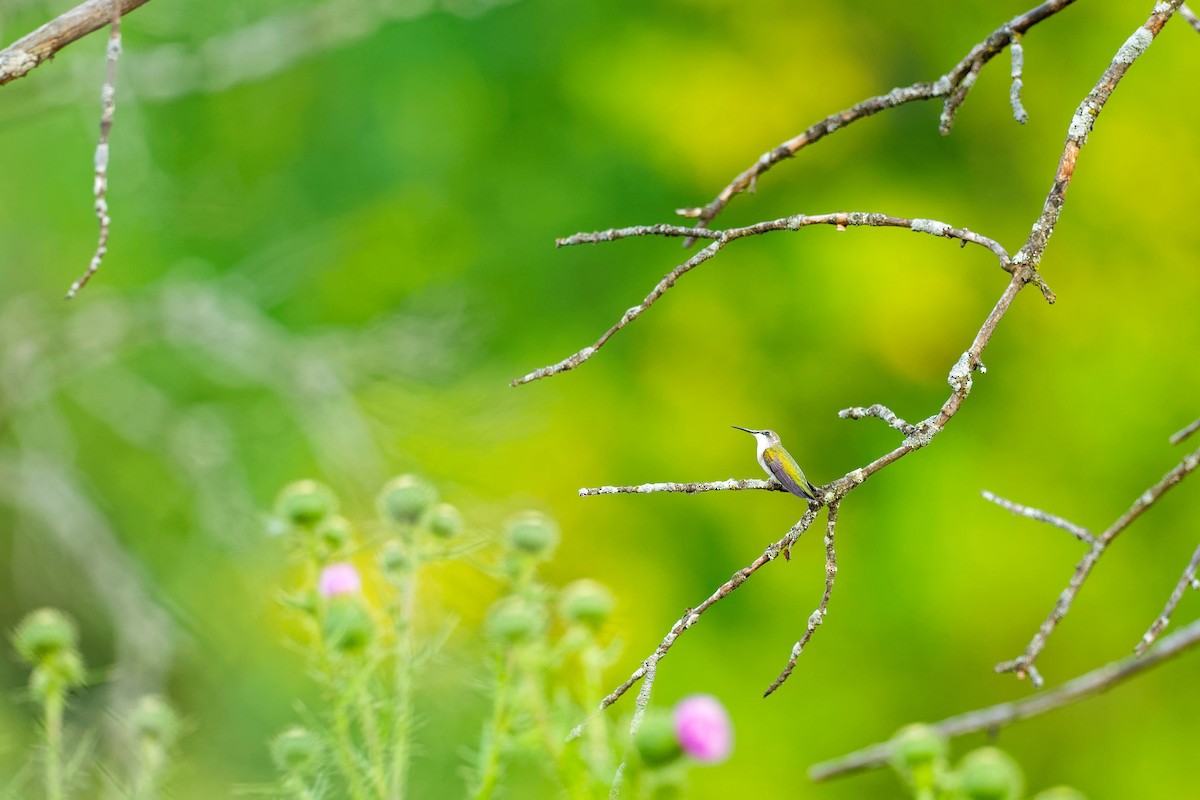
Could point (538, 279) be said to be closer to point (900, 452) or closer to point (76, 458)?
point (76, 458)

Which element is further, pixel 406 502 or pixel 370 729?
pixel 406 502

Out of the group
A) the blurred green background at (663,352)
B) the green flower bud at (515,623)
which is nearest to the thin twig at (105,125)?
the green flower bud at (515,623)

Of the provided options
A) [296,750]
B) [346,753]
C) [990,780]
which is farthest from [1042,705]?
[296,750]

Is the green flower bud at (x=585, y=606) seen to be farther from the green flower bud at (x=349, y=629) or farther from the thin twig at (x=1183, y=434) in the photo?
the thin twig at (x=1183, y=434)

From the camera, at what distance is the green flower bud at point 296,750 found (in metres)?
1.23

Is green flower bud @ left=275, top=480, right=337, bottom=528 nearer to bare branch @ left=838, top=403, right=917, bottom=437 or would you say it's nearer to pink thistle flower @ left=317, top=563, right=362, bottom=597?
pink thistle flower @ left=317, top=563, right=362, bottom=597

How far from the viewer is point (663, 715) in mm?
916

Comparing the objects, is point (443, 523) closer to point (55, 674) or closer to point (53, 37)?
point (55, 674)

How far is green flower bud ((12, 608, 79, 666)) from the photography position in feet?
4.20

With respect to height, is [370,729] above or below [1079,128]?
below

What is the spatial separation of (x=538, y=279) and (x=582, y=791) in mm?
4934

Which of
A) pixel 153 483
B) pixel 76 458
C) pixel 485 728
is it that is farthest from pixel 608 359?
pixel 485 728

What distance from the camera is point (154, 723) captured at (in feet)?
4.20

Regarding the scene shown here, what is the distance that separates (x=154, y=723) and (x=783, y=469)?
69 centimetres
